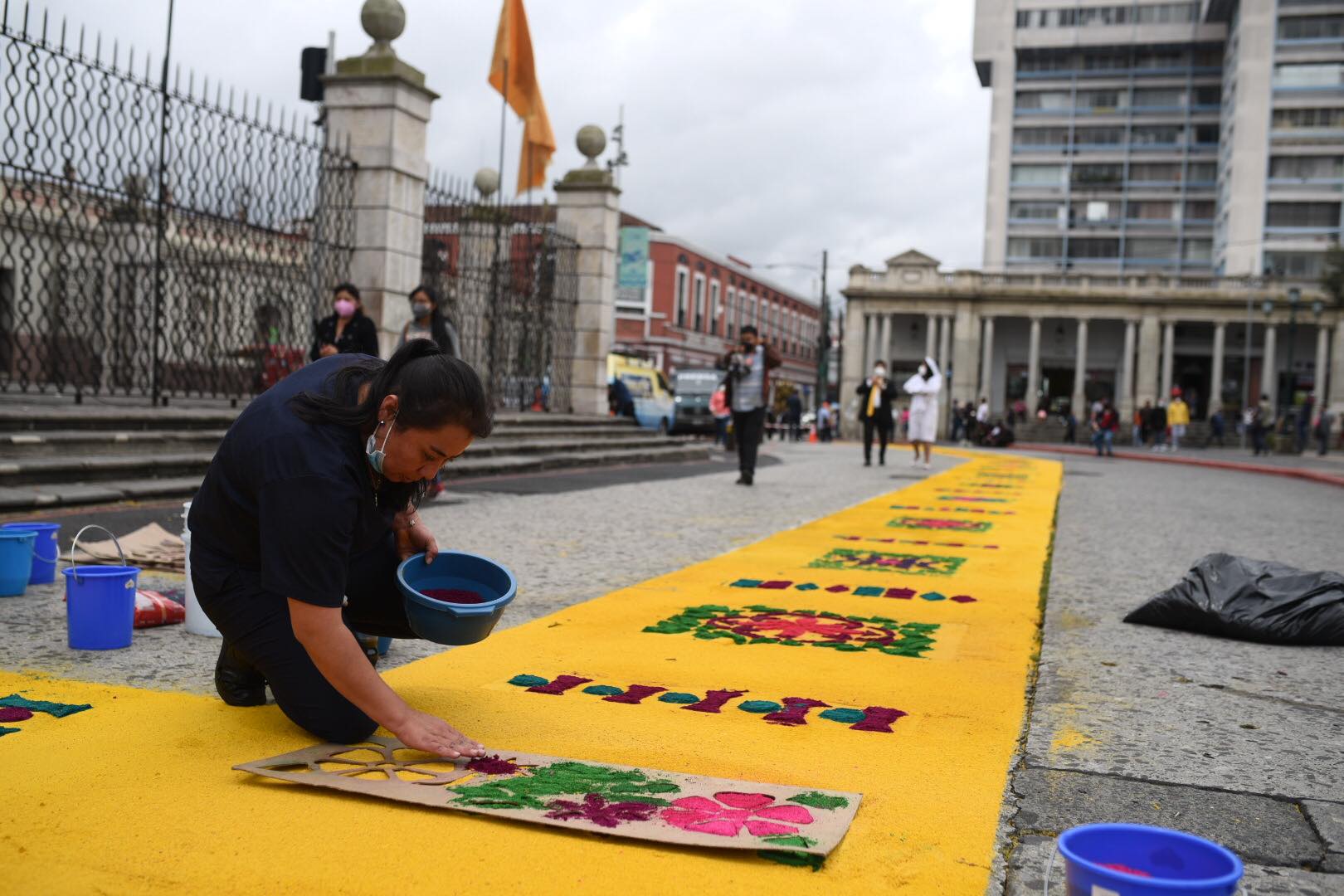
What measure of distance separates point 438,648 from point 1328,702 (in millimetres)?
3149

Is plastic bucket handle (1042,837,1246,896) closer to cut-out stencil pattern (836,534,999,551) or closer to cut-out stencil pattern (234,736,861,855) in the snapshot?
cut-out stencil pattern (234,736,861,855)

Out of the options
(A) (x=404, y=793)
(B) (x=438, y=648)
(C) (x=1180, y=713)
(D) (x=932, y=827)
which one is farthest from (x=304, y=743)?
(C) (x=1180, y=713)

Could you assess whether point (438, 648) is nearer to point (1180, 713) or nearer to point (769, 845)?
point (769, 845)

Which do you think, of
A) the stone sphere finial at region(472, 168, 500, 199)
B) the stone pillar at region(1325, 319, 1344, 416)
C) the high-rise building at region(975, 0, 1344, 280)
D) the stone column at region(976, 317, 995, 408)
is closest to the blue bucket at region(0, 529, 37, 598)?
the stone sphere finial at region(472, 168, 500, 199)

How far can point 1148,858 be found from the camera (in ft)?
6.39

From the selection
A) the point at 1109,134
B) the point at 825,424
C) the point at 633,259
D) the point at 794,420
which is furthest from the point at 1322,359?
the point at 633,259

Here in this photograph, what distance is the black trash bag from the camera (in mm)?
5023

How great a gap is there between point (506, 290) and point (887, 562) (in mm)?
10736

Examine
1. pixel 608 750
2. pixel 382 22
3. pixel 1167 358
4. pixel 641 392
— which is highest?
pixel 382 22

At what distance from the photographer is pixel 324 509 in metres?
2.67

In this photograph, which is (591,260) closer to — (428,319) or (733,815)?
(428,319)

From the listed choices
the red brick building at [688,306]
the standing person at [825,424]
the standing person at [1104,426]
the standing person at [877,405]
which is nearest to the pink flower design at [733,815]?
the standing person at [877,405]

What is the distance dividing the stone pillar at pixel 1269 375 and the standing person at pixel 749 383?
51.2m

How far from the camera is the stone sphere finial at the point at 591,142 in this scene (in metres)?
19.1
